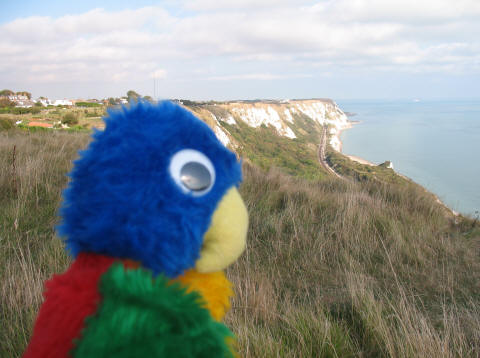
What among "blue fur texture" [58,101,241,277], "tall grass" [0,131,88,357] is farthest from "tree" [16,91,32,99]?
"blue fur texture" [58,101,241,277]

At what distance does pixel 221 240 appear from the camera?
0.76m

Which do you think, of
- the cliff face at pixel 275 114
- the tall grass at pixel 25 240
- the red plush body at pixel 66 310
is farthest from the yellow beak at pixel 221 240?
the cliff face at pixel 275 114

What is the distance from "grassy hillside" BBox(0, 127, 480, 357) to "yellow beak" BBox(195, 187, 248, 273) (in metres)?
0.78

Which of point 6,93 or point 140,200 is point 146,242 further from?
point 6,93

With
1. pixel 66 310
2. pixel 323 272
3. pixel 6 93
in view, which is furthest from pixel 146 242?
pixel 6 93

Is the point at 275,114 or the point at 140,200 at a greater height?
the point at 275,114

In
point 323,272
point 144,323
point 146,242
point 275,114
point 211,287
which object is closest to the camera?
point 144,323

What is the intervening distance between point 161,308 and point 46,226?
2.66 meters

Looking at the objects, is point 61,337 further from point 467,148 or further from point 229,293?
point 467,148

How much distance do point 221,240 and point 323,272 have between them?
6.24ft

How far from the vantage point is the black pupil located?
2.38ft

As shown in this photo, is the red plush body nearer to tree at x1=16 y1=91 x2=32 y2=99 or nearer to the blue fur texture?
the blue fur texture

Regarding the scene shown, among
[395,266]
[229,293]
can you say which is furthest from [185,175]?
[395,266]

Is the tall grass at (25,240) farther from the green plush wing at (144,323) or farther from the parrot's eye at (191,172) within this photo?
the parrot's eye at (191,172)
